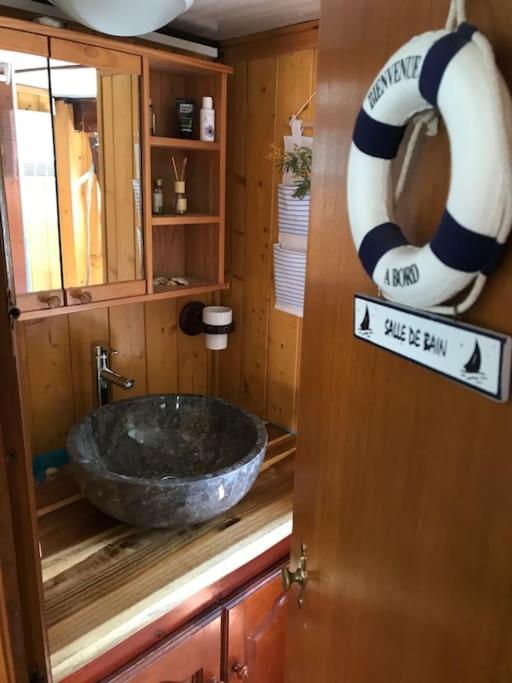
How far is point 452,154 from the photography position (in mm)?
500

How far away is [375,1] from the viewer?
2.11ft

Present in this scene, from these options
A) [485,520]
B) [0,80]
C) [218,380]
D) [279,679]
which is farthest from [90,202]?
[279,679]

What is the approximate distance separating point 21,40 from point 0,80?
3.9 inches

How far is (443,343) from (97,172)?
3.62 ft

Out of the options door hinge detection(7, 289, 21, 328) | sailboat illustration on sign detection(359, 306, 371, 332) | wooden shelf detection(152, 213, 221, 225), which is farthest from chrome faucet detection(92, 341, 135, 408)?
sailboat illustration on sign detection(359, 306, 371, 332)

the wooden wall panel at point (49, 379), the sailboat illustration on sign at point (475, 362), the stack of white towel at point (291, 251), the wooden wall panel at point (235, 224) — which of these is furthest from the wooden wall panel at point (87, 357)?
the sailboat illustration on sign at point (475, 362)

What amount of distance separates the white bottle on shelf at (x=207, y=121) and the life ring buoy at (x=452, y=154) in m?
1.08

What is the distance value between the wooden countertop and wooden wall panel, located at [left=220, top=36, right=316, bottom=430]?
429 mm

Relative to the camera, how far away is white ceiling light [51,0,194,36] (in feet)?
3.47

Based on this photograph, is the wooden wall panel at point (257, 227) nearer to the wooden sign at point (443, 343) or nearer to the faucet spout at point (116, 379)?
the faucet spout at point (116, 379)

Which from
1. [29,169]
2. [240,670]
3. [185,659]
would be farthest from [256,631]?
[29,169]

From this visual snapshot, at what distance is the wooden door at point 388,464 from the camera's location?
21.4 inches

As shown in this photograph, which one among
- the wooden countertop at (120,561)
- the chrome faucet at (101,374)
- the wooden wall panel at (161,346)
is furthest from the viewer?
the wooden wall panel at (161,346)

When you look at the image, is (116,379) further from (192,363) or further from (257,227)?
(257,227)
